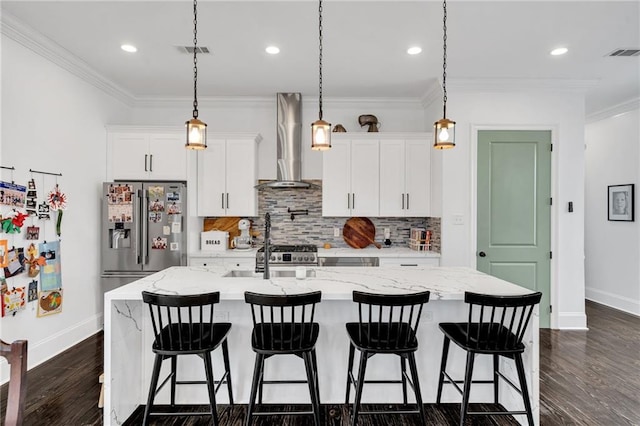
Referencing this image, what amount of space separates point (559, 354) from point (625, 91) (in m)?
3.48

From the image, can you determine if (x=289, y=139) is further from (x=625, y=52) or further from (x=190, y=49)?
(x=625, y=52)

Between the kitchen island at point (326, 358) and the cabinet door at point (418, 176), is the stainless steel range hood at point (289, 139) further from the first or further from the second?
the kitchen island at point (326, 358)

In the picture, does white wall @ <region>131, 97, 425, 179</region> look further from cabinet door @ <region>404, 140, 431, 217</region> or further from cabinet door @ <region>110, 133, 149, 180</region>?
cabinet door @ <region>110, 133, 149, 180</region>

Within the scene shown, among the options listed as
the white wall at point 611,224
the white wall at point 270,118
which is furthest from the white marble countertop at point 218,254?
the white wall at point 611,224

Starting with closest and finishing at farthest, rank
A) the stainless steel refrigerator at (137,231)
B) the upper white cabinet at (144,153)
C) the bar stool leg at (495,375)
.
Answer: the bar stool leg at (495,375), the stainless steel refrigerator at (137,231), the upper white cabinet at (144,153)

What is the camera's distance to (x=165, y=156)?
4375 millimetres

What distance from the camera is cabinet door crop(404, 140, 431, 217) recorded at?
178 inches

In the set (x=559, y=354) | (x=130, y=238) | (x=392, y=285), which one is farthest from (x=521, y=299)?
(x=130, y=238)

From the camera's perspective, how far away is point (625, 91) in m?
4.56

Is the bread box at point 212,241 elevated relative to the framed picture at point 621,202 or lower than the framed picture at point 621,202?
lower

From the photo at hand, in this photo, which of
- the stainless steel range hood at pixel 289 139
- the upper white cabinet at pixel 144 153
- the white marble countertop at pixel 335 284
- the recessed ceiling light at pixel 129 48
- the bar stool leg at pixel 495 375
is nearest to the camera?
the white marble countertop at pixel 335 284

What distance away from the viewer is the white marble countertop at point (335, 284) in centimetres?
221

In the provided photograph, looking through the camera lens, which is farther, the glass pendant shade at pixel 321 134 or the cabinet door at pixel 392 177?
the cabinet door at pixel 392 177

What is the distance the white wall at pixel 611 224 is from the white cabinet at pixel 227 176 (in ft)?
16.8
